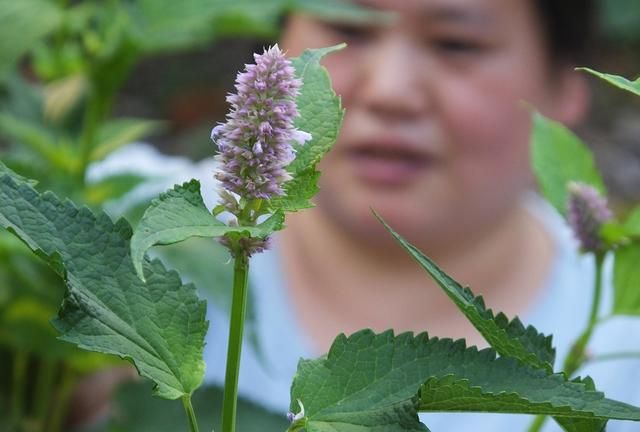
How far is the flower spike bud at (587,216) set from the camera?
1.45 feet

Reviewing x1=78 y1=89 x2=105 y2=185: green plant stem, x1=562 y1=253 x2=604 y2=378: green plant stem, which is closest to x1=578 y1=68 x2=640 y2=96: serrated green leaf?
x1=562 y1=253 x2=604 y2=378: green plant stem

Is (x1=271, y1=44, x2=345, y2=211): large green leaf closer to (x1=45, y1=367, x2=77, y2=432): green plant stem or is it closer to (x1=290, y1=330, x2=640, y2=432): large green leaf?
(x1=290, y1=330, x2=640, y2=432): large green leaf

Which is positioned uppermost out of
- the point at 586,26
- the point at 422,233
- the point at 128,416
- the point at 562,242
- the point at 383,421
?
the point at 586,26

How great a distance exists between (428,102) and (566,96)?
0.35 meters

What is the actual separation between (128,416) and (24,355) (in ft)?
0.49

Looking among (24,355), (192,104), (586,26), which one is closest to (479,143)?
(586,26)

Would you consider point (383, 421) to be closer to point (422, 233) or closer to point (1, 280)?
point (1, 280)

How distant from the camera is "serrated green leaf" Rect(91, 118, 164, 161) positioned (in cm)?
76

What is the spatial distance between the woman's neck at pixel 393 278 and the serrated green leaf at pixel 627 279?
0.93 m

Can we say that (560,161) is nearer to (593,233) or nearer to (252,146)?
(593,233)

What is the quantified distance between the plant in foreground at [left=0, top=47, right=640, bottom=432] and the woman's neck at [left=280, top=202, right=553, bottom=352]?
1102 millimetres

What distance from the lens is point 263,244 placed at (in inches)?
11.4

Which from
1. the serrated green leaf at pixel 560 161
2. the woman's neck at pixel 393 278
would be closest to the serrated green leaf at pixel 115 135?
the serrated green leaf at pixel 560 161

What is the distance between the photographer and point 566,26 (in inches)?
56.0
